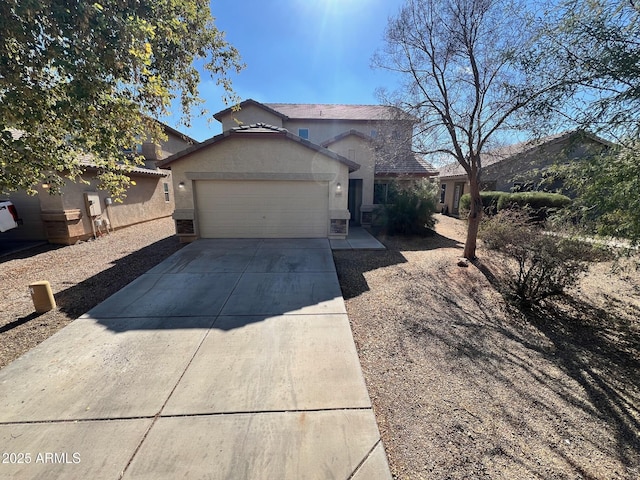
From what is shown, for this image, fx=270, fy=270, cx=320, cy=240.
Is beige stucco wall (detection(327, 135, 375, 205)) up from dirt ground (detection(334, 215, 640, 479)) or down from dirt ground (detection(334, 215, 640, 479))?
up

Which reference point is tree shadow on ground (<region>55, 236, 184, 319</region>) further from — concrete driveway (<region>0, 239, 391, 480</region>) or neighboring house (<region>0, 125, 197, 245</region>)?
neighboring house (<region>0, 125, 197, 245</region>)

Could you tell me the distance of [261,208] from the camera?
10117mm

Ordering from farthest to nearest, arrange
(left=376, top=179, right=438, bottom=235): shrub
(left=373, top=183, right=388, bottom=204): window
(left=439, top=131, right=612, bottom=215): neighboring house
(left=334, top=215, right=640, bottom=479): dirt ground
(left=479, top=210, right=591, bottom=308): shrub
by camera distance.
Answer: (left=373, top=183, right=388, bottom=204): window, (left=376, top=179, right=438, bottom=235): shrub, (left=479, top=210, right=591, bottom=308): shrub, (left=439, top=131, right=612, bottom=215): neighboring house, (left=334, top=215, right=640, bottom=479): dirt ground

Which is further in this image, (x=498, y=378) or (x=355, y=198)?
(x=355, y=198)

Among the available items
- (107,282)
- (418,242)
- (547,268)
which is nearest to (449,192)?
(418,242)

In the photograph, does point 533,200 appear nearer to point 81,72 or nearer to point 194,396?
point 194,396

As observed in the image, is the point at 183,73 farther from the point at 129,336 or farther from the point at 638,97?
the point at 638,97

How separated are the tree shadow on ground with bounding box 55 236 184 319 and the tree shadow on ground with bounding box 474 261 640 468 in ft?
24.9

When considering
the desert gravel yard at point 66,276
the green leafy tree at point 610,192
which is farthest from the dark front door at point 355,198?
the green leafy tree at point 610,192

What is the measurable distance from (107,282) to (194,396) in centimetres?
515

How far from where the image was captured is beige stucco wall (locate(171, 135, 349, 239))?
31.2 feet

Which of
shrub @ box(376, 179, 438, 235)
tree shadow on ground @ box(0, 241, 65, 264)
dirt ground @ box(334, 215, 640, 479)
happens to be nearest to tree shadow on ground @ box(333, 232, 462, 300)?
dirt ground @ box(334, 215, 640, 479)

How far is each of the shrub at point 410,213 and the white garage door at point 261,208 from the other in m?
3.22

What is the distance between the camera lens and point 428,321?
4695mm
